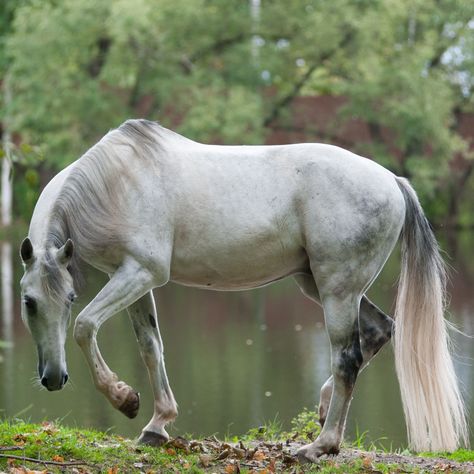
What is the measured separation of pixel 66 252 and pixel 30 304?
29 cm

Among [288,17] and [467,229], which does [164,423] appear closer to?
[288,17]

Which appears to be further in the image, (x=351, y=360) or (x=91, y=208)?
(x=351, y=360)

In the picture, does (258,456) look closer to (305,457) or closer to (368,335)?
(305,457)

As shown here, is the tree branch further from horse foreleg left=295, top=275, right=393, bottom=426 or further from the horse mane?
the horse mane

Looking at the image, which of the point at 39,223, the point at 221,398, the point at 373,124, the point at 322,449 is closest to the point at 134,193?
the point at 39,223

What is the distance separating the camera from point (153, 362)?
488 centimetres

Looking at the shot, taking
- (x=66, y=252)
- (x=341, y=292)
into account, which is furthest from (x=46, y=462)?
(x=341, y=292)

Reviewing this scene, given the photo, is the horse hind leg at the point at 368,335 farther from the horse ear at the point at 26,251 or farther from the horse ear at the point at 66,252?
the horse ear at the point at 26,251

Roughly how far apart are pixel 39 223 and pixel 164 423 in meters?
1.24

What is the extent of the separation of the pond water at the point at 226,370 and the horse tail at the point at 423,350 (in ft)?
3.13

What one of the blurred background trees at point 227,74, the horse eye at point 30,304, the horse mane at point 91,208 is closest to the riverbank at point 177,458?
the horse eye at point 30,304

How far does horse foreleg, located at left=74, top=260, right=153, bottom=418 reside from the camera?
4.38 metres

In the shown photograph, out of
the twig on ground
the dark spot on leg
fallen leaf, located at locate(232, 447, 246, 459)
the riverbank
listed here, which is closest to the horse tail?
the riverbank

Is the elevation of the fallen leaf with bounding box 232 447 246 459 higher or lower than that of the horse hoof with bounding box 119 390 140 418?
lower
